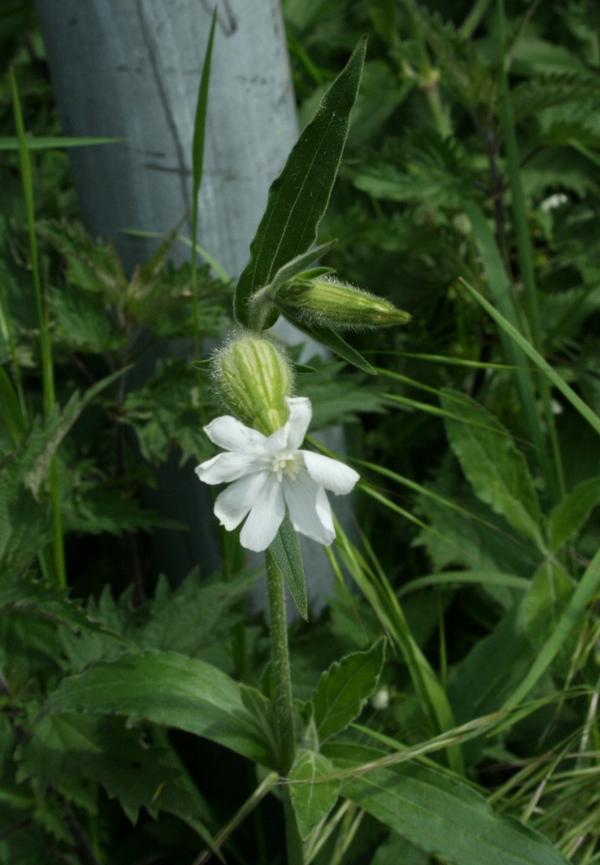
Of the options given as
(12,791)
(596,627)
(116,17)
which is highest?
(116,17)

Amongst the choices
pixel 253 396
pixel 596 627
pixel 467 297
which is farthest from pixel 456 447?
pixel 253 396

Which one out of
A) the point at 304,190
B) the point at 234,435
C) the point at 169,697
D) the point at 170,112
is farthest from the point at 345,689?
the point at 170,112

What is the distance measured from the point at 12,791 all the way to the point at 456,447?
751mm

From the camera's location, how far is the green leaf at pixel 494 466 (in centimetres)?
138

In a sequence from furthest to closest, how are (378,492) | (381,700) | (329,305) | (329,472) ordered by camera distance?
(378,492)
(381,700)
(329,305)
(329,472)

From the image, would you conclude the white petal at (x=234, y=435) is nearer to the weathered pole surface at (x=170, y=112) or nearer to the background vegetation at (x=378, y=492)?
the background vegetation at (x=378, y=492)

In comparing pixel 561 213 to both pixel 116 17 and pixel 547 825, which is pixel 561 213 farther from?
pixel 547 825

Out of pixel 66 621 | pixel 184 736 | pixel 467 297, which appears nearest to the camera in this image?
pixel 66 621

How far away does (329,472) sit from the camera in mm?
805

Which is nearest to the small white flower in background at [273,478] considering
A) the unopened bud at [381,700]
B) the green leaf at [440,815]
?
the green leaf at [440,815]

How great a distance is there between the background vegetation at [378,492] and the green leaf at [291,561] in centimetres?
26

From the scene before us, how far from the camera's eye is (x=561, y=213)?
6.26ft

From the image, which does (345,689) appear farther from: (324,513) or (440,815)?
(324,513)

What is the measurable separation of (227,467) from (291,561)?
0.35 feet
